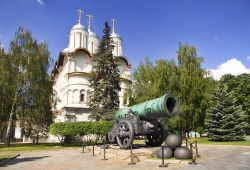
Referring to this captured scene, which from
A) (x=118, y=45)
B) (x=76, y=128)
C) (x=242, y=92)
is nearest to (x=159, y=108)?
(x=76, y=128)

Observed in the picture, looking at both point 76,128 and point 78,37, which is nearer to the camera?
point 76,128

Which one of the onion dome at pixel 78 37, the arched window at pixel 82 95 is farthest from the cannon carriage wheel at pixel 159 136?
the onion dome at pixel 78 37

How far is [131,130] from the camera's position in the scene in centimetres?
1441

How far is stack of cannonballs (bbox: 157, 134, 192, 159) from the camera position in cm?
1182

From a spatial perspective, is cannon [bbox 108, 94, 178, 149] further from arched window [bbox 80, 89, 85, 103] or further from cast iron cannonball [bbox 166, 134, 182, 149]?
arched window [bbox 80, 89, 85, 103]

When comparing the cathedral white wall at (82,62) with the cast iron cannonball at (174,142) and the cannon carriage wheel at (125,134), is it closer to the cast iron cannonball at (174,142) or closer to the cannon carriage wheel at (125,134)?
the cannon carriage wheel at (125,134)

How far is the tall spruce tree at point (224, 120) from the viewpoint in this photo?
1057 inches

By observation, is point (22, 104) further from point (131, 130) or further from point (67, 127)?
point (131, 130)

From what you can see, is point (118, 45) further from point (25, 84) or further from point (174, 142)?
point (174, 142)

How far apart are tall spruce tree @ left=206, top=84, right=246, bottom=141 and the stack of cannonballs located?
15.8 m

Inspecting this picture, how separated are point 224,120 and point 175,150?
16824mm

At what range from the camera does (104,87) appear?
1261 inches

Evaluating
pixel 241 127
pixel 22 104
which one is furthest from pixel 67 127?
pixel 241 127

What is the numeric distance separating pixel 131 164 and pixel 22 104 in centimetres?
2017
